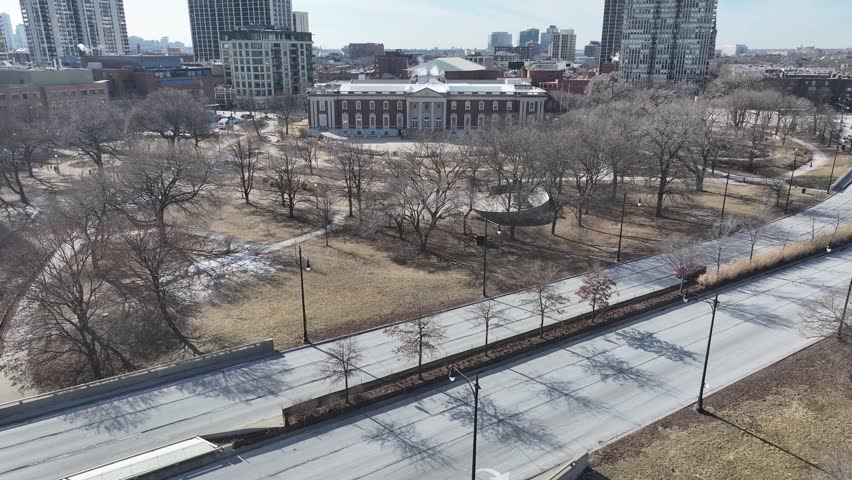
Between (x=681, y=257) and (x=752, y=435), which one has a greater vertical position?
(x=681, y=257)

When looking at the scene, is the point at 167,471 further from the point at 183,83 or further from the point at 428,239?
the point at 183,83

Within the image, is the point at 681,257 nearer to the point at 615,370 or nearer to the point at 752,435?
the point at 615,370

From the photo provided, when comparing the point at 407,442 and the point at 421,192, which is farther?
the point at 421,192

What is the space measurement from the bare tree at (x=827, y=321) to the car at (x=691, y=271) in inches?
248

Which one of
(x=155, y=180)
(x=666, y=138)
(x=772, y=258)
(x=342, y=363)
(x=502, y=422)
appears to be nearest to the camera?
(x=502, y=422)

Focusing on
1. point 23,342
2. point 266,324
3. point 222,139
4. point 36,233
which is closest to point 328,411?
point 266,324

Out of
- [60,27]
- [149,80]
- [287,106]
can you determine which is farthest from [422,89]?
[60,27]

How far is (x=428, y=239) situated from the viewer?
150 ft

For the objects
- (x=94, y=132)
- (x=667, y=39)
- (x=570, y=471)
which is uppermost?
(x=667, y=39)

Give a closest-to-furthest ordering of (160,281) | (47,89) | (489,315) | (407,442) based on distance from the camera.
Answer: (407,442) < (489,315) < (160,281) < (47,89)

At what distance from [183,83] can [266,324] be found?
113 metres

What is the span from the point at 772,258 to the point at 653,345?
16405 millimetres

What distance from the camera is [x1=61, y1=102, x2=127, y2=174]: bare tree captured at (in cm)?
6272

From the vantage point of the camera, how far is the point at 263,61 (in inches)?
5246
